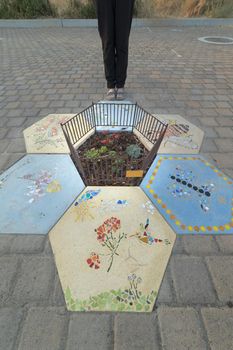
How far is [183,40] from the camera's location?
22.9ft

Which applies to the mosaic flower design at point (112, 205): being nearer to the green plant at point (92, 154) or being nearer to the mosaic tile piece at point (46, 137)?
the green plant at point (92, 154)

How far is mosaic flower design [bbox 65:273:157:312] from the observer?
4.42 feet

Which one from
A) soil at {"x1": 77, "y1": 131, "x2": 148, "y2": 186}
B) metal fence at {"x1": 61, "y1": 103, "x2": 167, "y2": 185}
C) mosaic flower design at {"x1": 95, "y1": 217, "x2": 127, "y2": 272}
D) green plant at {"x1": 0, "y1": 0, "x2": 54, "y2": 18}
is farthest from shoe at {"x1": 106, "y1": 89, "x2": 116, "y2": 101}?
green plant at {"x1": 0, "y1": 0, "x2": 54, "y2": 18}

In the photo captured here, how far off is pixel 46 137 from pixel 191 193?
159 centimetres

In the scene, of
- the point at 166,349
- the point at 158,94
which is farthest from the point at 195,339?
the point at 158,94

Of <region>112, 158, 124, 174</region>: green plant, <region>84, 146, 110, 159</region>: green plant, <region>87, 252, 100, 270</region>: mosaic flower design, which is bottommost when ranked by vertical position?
<region>84, 146, 110, 159</region>: green plant

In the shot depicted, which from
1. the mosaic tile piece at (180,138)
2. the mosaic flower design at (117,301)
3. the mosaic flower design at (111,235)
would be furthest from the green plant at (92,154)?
the mosaic flower design at (117,301)

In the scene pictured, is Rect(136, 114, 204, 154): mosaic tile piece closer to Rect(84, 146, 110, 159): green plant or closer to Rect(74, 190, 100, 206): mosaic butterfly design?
Rect(84, 146, 110, 159): green plant

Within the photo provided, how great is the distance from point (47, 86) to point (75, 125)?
6.00ft

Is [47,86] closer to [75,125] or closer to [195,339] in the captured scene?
[75,125]

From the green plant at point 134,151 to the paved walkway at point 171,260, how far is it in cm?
64

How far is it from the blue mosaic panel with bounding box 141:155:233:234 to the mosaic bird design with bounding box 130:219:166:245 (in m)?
0.17

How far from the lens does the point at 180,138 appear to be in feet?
8.84

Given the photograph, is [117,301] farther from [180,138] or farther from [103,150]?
[180,138]
